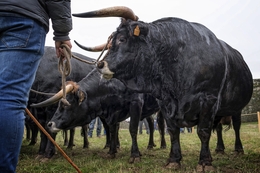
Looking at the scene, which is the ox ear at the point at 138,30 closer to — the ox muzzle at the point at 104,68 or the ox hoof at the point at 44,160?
the ox muzzle at the point at 104,68

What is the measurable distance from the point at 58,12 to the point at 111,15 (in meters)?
2.32

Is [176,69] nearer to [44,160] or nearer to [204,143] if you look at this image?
[204,143]

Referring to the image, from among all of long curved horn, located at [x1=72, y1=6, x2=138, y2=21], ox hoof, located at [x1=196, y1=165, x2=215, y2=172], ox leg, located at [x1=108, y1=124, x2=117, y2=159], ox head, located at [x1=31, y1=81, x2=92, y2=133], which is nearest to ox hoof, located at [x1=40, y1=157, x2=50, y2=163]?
ox head, located at [x1=31, y1=81, x2=92, y2=133]

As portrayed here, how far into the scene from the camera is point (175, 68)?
14.5ft

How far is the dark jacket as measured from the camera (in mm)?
1884

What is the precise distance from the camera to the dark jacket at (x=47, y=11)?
1.88 metres

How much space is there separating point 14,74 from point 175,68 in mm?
2991

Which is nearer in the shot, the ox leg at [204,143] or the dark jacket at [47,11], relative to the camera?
the dark jacket at [47,11]

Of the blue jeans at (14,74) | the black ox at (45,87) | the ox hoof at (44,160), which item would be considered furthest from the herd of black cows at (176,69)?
the ox hoof at (44,160)

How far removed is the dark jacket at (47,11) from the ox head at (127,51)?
2.19m

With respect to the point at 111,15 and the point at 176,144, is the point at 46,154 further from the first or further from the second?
the point at 111,15

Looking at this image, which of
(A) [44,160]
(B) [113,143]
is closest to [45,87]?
(A) [44,160]

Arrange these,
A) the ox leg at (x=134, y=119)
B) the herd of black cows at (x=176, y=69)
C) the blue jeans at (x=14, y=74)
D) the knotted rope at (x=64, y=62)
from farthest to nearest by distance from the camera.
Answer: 1. the ox leg at (x=134, y=119)
2. the herd of black cows at (x=176, y=69)
3. the knotted rope at (x=64, y=62)
4. the blue jeans at (x=14, y=74)

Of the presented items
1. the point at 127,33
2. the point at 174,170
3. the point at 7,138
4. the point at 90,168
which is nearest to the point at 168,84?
the point at 127,33
